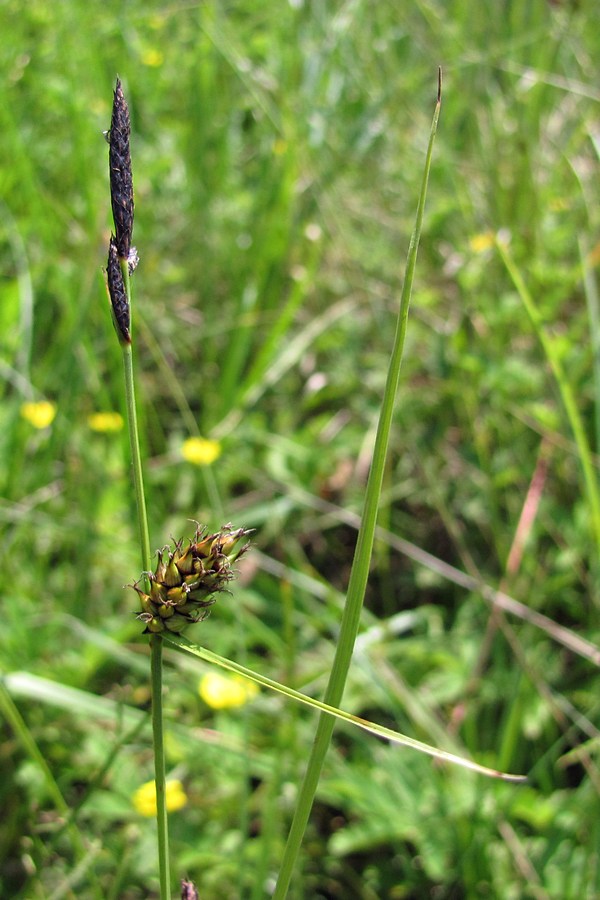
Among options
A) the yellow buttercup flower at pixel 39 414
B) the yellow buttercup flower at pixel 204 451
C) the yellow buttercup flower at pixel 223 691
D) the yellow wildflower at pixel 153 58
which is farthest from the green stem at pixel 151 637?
the yellow wildflower at pixel 153 58

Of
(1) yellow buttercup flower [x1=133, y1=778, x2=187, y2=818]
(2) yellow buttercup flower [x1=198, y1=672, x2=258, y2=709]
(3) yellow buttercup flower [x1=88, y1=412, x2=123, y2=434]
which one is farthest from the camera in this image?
(3) yellow buttercup flower [x1=88, y1=412, x2=123, y2=434]

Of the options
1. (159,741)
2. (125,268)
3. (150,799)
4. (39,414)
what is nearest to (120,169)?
(125,268)

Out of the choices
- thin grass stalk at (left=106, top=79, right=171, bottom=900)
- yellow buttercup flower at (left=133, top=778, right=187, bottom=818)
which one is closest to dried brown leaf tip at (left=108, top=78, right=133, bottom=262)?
thin grass stalk at (left=106, top=79, right=171, bottom=900)

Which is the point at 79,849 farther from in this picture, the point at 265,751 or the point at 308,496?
the point at 308,496

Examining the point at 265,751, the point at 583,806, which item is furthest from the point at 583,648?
the point at 265,751

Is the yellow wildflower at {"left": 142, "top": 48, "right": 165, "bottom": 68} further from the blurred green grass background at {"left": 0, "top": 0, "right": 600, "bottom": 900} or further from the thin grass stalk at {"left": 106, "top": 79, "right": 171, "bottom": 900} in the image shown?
the thin grass stalk at {"left": 106, "top": 79, "right": 171, "bottom": 900}

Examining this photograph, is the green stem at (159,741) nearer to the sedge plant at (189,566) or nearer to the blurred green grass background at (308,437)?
the sedge plant at (189,566)
